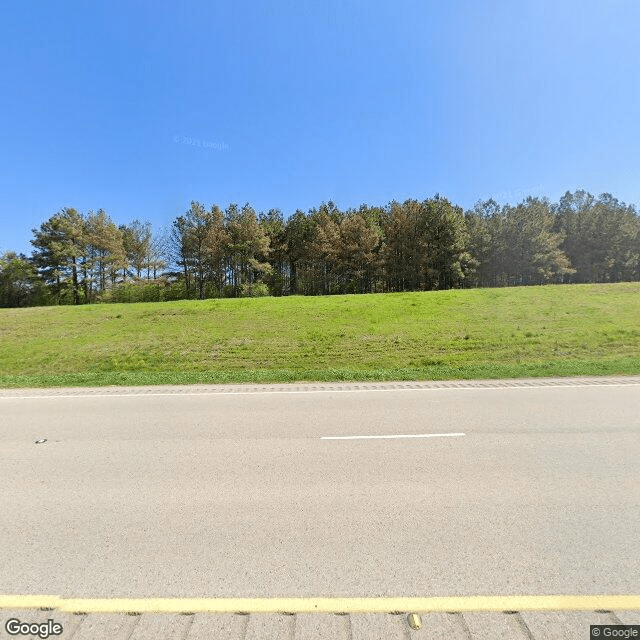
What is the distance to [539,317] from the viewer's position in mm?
17391

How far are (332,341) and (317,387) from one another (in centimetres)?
609

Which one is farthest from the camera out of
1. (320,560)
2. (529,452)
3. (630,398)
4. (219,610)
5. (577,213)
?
(577,213)

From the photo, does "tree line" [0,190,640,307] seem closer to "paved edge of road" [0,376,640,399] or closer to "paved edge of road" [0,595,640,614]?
"paved edge of road" [0,376,640,399]

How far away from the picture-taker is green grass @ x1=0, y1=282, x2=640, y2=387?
10992mm

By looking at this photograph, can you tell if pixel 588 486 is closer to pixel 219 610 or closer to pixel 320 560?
pixel 320 560

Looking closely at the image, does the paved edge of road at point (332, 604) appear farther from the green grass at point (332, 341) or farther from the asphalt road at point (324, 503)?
the green grass at point (332, 341)

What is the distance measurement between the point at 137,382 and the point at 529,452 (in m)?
10.3

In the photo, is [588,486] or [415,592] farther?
[588,486]

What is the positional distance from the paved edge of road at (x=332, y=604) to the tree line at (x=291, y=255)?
39.3 metres

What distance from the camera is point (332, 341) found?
1527 centimetres

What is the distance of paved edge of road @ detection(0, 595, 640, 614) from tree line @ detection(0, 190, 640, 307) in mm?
39326

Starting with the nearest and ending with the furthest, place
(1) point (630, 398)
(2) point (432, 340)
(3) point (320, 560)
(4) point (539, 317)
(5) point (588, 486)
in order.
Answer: (3) point (320, 560)
(5) point (588, 486)
(1) point (630, 398)
(2) point (432, 340)
(4) point (539, 317)

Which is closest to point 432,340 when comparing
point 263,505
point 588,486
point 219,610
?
point 588,486

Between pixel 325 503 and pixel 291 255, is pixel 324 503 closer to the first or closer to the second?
pixel 325 503
